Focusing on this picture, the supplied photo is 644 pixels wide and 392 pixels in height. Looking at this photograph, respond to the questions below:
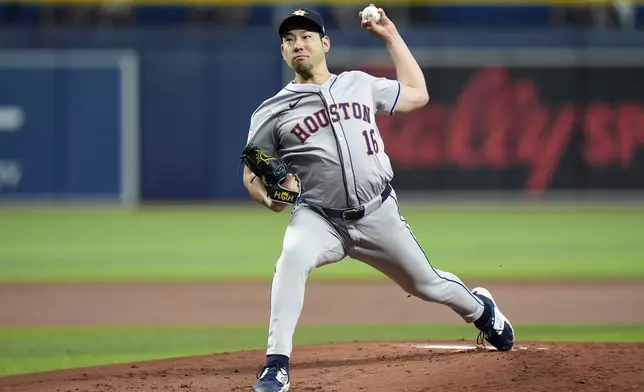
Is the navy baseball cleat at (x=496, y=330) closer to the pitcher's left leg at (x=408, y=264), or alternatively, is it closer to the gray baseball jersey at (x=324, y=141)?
the pitcher's left leg at (x=408, y=264)

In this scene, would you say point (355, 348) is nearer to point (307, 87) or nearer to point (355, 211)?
point (355, 211)

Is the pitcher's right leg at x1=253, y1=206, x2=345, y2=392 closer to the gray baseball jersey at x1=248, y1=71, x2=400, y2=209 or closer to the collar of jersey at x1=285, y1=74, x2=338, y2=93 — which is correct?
the gray baseball jersey at x1=248, y1=71, x2=400, y2=209

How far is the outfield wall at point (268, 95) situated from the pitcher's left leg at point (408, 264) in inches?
463

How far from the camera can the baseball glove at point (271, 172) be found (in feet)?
13.9

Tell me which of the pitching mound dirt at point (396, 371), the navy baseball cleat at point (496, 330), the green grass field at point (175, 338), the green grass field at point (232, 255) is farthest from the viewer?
the green grass field at point (232, 255)

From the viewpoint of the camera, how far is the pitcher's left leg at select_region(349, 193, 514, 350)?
14.8 feet

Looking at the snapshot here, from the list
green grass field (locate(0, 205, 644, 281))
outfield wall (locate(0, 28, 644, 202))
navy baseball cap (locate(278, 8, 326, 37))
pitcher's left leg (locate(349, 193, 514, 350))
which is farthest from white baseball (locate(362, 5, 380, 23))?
outfield wall (locate(0, 28, 644, 202))

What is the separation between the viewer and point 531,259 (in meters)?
10.3

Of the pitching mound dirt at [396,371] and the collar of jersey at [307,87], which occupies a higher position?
the collar of jersey at [307,87]

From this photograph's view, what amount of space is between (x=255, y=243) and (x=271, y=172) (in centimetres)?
791

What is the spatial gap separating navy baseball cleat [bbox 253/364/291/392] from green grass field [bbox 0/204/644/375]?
1.62 meters

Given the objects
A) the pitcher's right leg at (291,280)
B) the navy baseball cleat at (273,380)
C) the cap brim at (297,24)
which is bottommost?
the navy baseball cleat at (273,380)

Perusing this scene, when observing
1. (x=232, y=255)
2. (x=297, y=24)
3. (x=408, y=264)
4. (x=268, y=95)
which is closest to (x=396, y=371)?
(x=408, y=264)

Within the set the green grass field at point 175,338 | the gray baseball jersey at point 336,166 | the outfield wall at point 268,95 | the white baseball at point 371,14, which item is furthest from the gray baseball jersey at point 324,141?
the outfield wall at point 268,95
